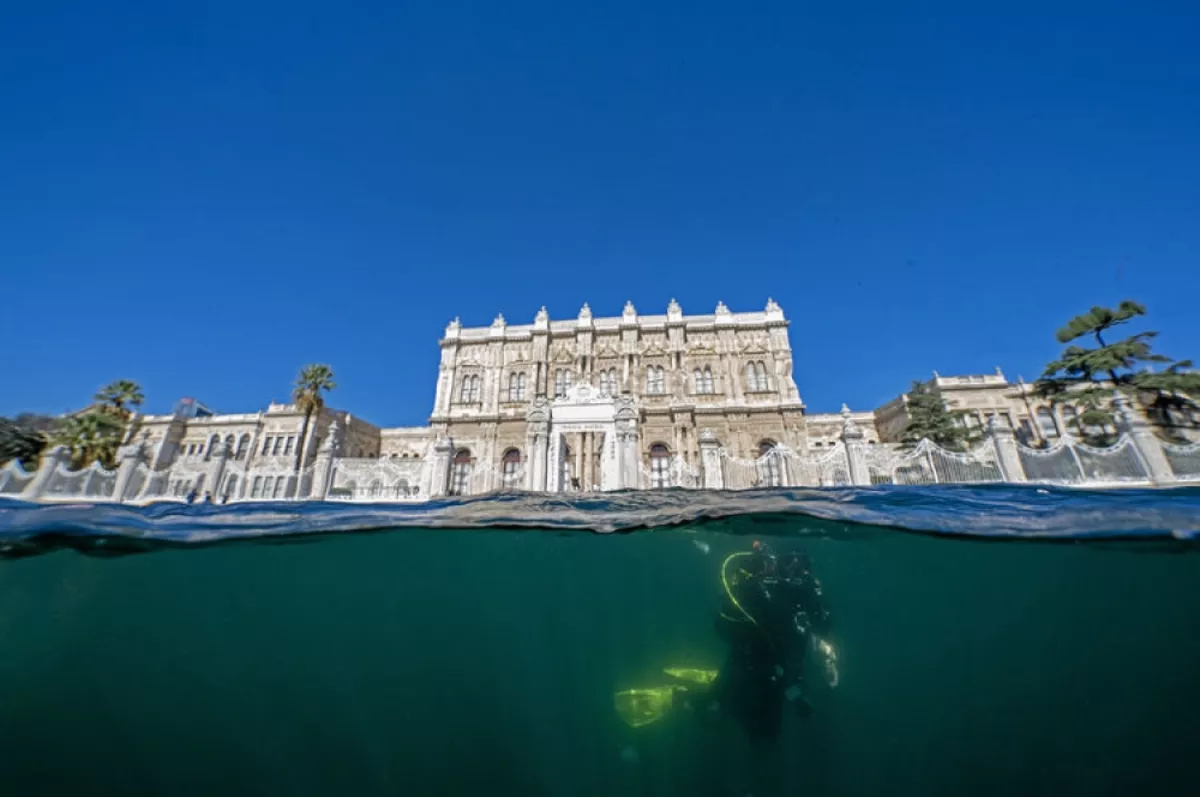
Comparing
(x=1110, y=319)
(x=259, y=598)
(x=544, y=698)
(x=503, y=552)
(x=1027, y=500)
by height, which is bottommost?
(x=544, y=698)

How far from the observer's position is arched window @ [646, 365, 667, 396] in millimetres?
28344

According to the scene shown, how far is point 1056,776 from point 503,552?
10704mm

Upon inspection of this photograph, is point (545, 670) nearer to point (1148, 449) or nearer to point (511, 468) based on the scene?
point (1148, 449)

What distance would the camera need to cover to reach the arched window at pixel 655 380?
1116 inches

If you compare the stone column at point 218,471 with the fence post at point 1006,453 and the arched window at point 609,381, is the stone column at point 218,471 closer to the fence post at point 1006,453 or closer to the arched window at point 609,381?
the arched window at point 609,381

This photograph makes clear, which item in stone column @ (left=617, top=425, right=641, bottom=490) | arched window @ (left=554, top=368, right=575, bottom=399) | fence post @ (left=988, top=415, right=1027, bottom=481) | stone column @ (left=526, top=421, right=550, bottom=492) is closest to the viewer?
fence post @ (left=988, top=415, right=1027, bottom=481)

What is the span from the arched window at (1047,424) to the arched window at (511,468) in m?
29.5

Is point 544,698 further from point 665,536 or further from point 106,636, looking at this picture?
point 106,636

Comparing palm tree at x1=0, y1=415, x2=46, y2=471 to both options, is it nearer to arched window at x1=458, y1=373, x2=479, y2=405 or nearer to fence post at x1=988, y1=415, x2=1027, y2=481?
arched window at x1=458, y1=373, x2=479, y2=405

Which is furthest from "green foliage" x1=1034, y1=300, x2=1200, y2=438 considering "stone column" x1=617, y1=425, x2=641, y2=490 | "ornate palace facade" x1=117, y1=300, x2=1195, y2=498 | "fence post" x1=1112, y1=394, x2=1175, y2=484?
"stone column" x1=617, y1=425, x2=641, y2=490

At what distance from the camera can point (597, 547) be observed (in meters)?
9.70

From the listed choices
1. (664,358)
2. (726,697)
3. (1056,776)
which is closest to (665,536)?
(726,697)

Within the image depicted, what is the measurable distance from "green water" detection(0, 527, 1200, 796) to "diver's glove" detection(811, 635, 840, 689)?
1.17 ft

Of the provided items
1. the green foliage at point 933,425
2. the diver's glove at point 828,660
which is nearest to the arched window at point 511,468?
the diver's glove at point 828,660
